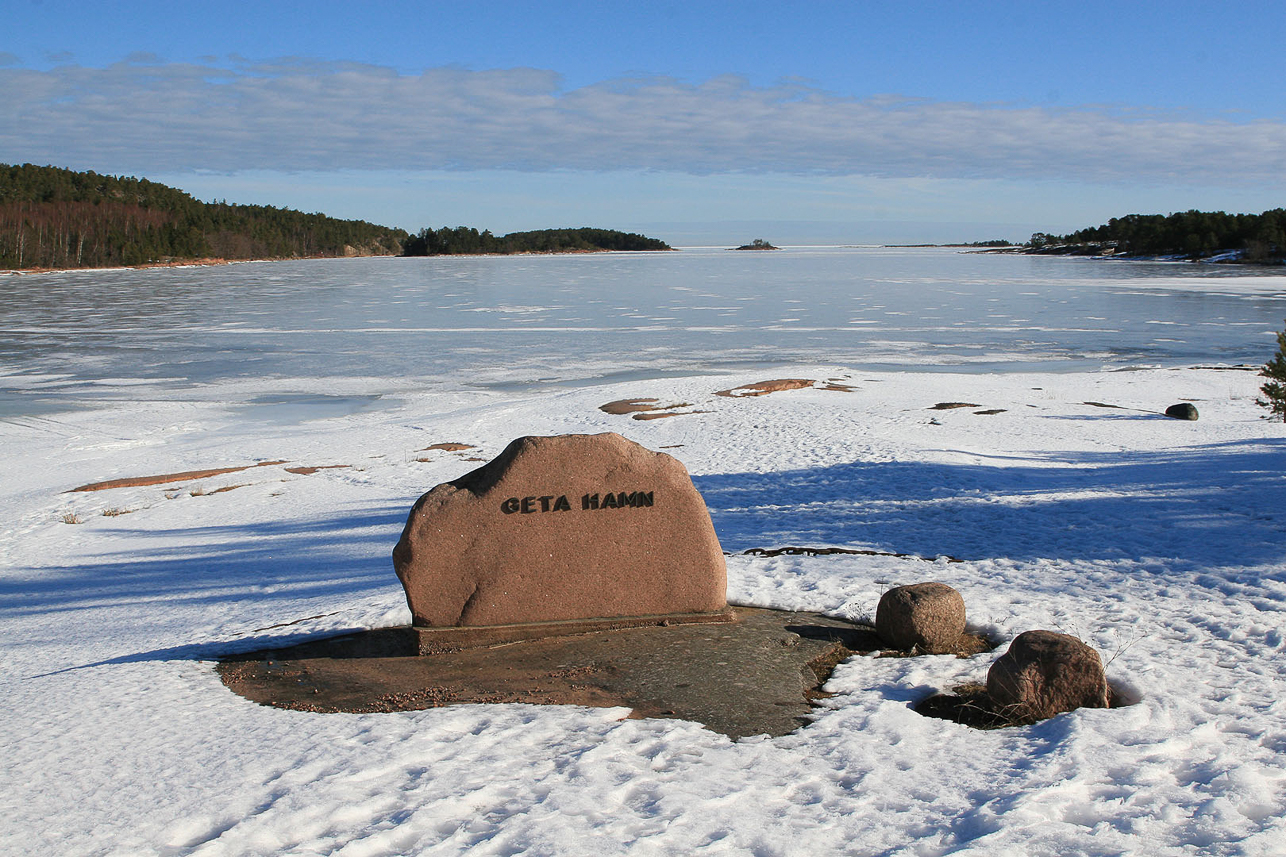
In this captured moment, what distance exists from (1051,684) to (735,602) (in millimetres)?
2720

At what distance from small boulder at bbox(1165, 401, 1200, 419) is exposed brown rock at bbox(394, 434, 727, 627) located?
12.7 meters

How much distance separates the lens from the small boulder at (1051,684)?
505 cm

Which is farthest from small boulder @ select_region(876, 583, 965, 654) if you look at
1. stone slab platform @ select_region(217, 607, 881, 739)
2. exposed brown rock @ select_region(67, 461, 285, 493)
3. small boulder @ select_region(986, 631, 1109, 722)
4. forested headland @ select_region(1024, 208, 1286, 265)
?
forested headland @ select_region(1024, 208, 1286, 265)

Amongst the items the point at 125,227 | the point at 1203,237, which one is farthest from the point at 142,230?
the point at 1203,237

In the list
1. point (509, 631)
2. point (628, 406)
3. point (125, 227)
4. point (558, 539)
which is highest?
point (125, 227)

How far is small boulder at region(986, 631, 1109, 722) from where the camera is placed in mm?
5047

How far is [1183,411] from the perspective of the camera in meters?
16.0

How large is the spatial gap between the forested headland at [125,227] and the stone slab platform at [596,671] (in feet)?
386

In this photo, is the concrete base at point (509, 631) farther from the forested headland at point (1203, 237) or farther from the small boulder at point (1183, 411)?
the forested headland at point (1203, 237)

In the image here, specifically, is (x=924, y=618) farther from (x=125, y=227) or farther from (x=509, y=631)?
(x=125, y=227)

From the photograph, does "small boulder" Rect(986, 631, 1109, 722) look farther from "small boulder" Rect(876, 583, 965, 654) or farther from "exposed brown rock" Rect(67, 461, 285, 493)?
"exposed brown rock" Rect(67, 461, 285, 493)

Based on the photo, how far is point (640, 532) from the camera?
6.43 meters

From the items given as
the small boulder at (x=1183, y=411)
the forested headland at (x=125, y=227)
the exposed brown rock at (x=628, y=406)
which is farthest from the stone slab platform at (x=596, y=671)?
the forested headland at (x=125, y=227)

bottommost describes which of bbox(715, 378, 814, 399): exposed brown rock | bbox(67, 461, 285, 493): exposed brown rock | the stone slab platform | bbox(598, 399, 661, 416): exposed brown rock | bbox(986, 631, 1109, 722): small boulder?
the stone slab platform
